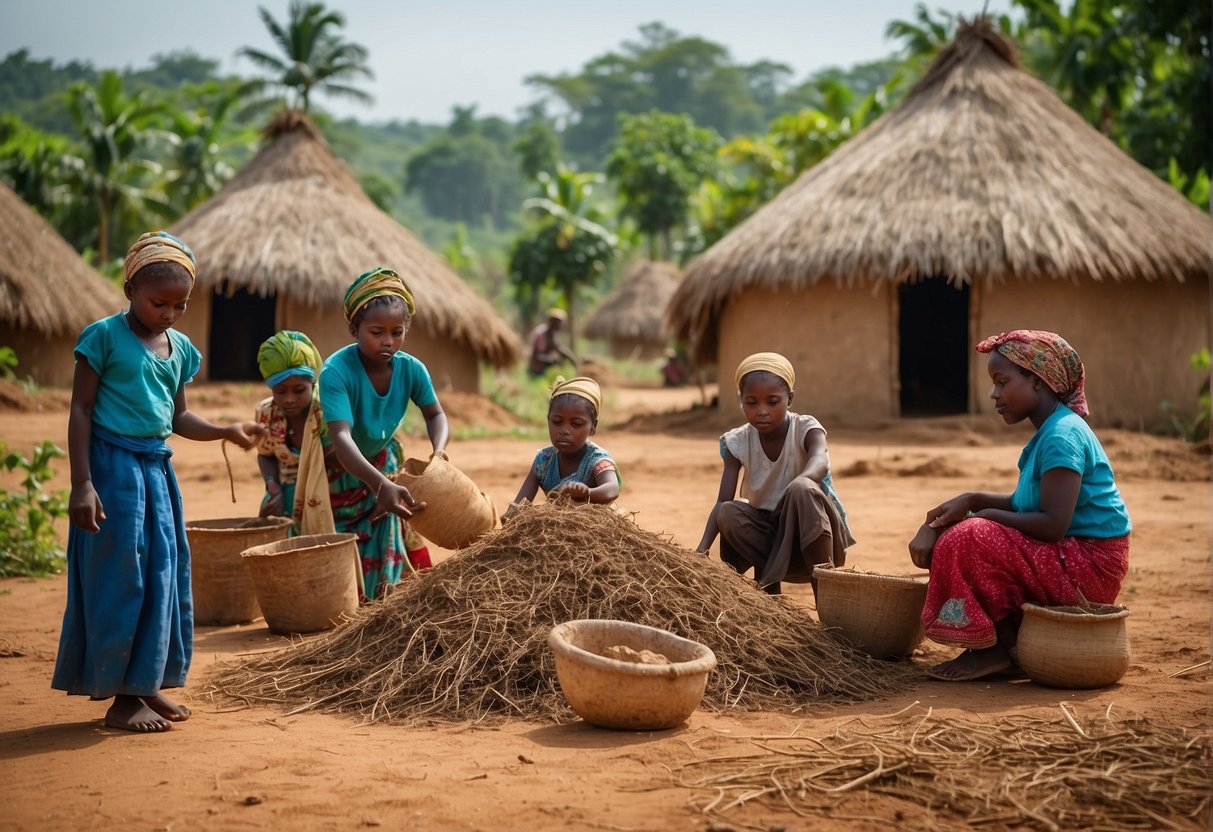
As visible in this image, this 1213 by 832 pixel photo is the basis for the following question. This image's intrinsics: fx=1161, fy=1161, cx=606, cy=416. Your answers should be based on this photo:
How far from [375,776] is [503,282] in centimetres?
3686

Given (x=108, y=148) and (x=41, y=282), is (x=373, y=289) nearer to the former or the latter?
(x=41, y=282)

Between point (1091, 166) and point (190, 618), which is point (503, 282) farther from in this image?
point (190, 618)

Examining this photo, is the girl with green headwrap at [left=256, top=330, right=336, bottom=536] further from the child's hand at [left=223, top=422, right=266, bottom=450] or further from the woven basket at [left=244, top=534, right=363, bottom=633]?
the child's hand at [left=223, top=422, right=266, bottom=450]

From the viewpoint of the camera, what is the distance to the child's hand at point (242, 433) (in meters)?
3.48

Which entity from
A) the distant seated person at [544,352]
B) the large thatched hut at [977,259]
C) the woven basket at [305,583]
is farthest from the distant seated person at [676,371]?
the woven basket at [305,583]

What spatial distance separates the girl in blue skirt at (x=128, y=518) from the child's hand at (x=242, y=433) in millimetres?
203

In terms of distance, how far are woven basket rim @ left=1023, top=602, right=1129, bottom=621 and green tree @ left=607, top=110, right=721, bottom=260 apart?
25.2 metres

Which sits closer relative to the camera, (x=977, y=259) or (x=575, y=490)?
(x=575, y=490)

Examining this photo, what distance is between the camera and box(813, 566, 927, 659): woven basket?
377 centimetres

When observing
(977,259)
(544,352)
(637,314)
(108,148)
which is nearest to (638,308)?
(637,314)

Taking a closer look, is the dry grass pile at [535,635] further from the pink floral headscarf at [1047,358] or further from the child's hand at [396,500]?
the pink floral headscarf at [1047,358]

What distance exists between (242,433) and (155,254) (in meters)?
0.60

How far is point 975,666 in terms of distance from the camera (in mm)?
3629

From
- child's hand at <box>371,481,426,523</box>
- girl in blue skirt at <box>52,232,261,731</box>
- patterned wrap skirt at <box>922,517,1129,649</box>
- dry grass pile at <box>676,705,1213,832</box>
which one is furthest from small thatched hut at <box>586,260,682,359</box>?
dry grass pile at <box>676,705,1213,832</box>
